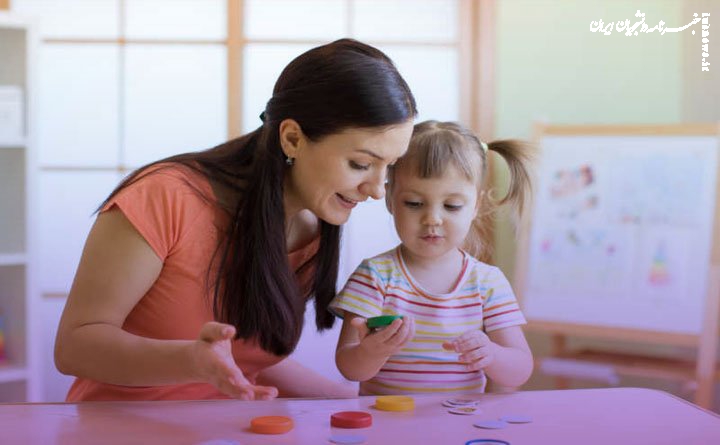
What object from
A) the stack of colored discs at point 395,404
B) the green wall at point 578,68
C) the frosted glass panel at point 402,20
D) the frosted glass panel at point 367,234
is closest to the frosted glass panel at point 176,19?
the frosted glass panel at point 402,20

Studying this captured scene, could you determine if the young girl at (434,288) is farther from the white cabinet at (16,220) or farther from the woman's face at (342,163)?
the white cabinet at (16,220)

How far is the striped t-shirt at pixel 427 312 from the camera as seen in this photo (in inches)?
53.9

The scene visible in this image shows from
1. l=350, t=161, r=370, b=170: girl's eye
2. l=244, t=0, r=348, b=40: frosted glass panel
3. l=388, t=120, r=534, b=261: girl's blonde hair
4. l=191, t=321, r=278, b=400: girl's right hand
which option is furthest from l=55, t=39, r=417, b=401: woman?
l=244, t=0, r=348, b=40: frosted glass panel

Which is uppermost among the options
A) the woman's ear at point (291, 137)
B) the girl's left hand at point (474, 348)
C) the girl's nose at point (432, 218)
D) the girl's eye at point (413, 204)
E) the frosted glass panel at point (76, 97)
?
the frosted glass panel at point (76, 97)

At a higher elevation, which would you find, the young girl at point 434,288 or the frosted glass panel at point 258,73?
the frosted glass panel at point 258,73

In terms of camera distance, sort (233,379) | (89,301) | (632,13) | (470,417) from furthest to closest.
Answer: (632,13)
(89,301)
(470,417)
(233,379)

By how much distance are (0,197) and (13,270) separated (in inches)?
9.9

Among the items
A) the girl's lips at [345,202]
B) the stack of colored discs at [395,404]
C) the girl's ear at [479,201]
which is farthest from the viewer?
the girl's ear at [479,201]

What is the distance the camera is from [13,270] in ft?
9.59

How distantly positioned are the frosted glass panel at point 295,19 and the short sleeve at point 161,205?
7.21 ft

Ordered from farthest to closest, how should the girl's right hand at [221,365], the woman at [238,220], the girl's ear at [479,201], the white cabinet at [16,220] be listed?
the white cabinet at [16,220]
the girl's ear at [479,201]
the woman at [238,220]
the girl's right hand at [221,365]

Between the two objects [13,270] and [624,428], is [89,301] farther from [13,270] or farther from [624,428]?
[13,270]

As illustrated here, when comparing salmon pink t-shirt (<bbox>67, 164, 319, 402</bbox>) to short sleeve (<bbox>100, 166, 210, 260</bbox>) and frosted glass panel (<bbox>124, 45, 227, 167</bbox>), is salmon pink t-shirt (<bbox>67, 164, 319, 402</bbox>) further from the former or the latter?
frosted glass panel (<bbox>124, 45, 227, 167</bbox>)

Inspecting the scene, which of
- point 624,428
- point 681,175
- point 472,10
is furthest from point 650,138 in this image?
point 624,428
